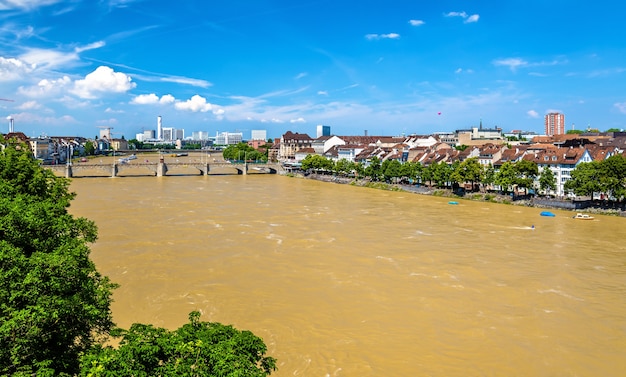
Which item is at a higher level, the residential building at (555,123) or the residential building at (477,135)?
the residential building at (555,123)

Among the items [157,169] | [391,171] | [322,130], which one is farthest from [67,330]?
[322,130]

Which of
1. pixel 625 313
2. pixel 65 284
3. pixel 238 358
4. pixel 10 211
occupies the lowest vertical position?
pixel 625 313

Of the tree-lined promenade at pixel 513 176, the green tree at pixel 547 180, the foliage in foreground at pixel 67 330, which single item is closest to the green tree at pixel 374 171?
the tree-lined promenade at pixel 513 176

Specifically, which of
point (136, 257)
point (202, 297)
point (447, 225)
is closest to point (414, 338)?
point (202, 297)

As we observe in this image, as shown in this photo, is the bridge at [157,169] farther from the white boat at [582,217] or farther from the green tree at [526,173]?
the white boat at [582,217]

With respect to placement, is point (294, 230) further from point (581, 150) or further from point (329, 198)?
point (581, 150)

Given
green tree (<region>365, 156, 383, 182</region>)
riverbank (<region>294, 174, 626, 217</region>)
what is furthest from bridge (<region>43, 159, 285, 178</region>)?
riverbank (<region>294, 174, 626, 217</region>)
